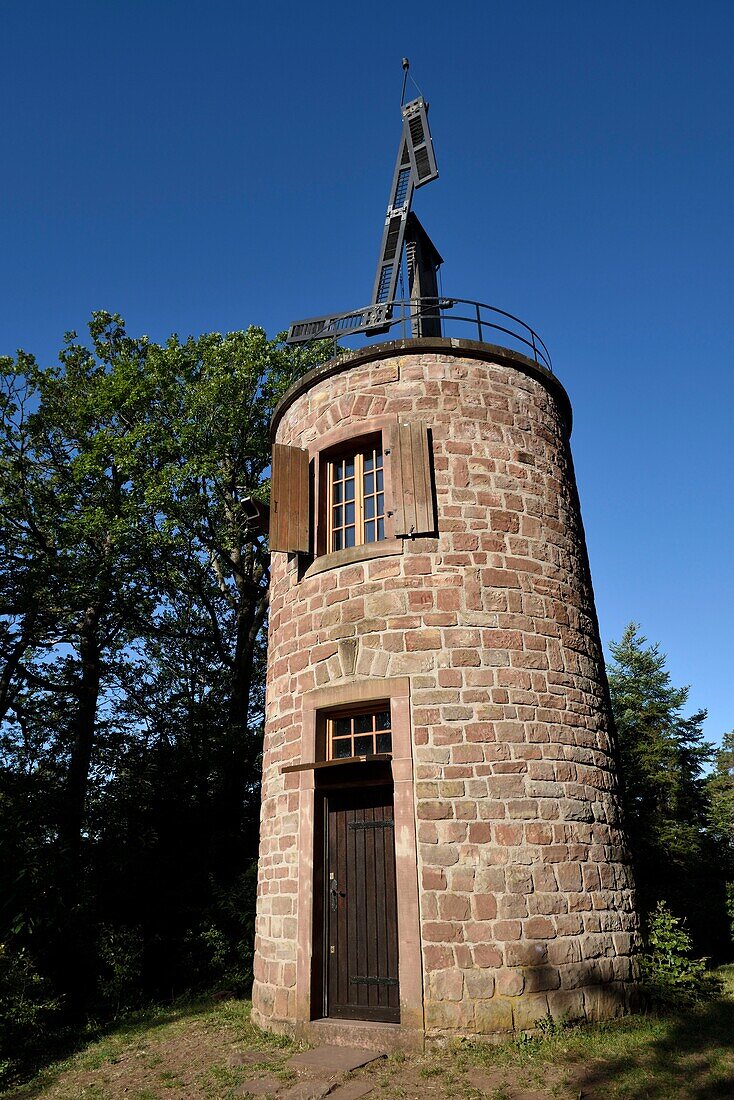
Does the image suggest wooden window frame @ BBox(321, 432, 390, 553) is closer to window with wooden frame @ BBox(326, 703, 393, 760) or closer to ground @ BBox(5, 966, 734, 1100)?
window with wooden frame @ BBox(326, 703, 393, 760)

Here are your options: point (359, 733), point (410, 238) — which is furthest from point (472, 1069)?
point (410, 238)

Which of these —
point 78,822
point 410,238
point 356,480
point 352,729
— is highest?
point 410,238

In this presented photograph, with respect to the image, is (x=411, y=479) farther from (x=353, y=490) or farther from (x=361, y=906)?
(x=361, y=906)

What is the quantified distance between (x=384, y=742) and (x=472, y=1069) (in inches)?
111

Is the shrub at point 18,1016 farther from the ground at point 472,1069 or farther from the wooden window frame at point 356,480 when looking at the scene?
the wooden window frame at point 356,480

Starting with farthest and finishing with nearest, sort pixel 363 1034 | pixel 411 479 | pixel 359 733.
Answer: pixel 411 479
pixel 359 733
pixel 363 1034

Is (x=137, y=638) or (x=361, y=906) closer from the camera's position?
(x=361, y=906)

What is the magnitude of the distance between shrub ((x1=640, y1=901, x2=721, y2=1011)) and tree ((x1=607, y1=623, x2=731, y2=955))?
6536mm

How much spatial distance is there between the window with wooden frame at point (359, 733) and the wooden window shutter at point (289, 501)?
1971 millimetres

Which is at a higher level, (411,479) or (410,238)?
(410,238)

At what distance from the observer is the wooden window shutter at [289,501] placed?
28.2 feet

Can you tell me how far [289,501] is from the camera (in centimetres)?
877

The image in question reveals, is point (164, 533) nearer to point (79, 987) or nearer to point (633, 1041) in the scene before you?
point (79, 987)

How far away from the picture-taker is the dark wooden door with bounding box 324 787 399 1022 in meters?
6.95
